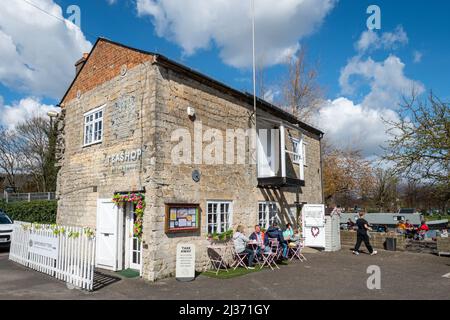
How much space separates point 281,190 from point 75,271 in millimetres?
9372

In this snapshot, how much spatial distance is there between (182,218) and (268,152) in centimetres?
576

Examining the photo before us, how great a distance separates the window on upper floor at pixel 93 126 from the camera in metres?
11.7

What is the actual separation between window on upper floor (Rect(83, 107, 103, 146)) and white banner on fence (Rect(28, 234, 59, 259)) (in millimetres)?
3530

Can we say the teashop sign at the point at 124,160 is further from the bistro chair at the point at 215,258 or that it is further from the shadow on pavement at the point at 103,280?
the bistro chair at the point at 215,258

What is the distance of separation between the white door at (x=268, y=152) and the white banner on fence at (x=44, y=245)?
7.50m

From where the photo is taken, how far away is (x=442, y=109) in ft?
39.4

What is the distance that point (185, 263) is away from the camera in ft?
29.4

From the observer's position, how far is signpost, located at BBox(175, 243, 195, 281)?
8.91 meters

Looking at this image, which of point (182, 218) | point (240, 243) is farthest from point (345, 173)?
point (182, 218)

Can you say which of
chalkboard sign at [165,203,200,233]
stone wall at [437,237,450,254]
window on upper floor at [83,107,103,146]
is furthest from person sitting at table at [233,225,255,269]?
stone wall at [437,237,450,254]

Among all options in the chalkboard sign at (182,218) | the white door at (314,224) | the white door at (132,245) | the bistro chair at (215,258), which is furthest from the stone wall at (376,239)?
the white door at (132,245)
